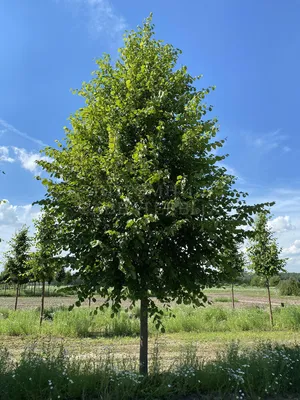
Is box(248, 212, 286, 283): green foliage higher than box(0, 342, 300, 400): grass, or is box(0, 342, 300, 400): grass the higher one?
box(248, 212, 286, 283): green foliage

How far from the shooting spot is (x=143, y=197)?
5.08 metres

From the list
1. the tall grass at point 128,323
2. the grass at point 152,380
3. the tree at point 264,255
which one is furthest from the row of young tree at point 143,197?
the tree at point 264,255

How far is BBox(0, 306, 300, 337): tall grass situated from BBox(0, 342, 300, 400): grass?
6.08 metres

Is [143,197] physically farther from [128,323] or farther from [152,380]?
[128,323]

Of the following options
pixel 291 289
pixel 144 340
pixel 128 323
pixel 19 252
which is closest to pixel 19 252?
pixel 19 252

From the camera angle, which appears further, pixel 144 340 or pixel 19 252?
pixel 19 252

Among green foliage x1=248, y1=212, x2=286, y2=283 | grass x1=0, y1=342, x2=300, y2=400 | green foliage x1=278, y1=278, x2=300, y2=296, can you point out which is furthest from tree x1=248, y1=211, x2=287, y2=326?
green foliage x1=278, y1=278, x2=300, y2=296

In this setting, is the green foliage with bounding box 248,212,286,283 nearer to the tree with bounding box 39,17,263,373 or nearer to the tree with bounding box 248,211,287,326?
the tree with bounding box 248,211,287,326

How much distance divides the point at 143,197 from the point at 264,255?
491 inches

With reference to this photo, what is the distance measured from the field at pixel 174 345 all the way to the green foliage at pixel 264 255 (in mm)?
2034

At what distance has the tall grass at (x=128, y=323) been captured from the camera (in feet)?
38.0

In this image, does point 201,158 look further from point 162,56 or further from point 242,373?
point 242,373

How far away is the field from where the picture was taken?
197 inches

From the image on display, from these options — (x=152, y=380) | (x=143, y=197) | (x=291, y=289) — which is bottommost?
(x=152, y=380)
